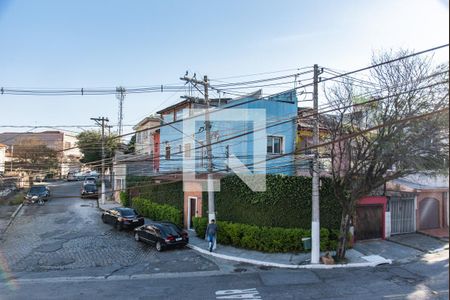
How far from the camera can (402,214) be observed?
19828mm

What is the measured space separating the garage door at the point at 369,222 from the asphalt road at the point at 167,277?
11.2 ft

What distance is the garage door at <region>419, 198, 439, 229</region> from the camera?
2052 centimetres

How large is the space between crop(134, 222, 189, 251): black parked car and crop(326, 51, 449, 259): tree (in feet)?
25.1

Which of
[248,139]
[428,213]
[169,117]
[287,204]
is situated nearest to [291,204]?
[287,204]

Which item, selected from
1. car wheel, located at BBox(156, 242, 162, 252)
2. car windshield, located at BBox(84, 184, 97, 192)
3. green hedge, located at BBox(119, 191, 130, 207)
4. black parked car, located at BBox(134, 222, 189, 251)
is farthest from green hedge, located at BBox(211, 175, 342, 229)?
car windshield, located at BBox(84, 184, 97, 192)

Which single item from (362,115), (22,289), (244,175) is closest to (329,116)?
(362,115)

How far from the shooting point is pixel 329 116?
1544 centimetres

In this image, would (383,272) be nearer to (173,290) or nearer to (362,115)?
(362,115)

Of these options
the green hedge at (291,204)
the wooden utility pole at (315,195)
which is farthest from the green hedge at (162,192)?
the wooden utility pole at (315,195)

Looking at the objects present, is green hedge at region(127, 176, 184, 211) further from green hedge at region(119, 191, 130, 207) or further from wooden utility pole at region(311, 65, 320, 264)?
wooden utility pole at region(311, 65, 320, 264)

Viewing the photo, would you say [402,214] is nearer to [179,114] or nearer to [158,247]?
[158,247]

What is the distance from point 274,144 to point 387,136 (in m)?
10.0

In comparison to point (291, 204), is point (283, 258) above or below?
below

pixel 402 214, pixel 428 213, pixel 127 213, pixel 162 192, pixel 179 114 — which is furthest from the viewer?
pixel 179 114
